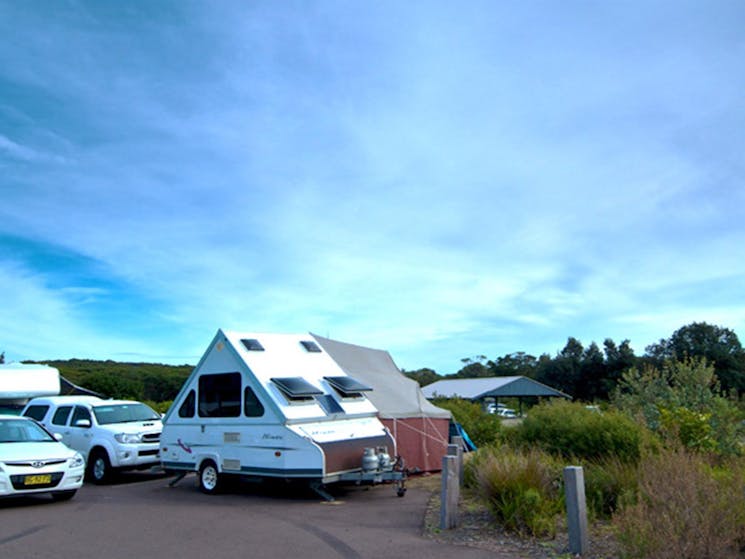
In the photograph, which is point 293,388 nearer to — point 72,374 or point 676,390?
point 676,390

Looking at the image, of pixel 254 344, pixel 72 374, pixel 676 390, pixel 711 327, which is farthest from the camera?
pixel 711 327

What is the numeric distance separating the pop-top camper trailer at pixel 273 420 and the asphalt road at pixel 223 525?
0.56 m

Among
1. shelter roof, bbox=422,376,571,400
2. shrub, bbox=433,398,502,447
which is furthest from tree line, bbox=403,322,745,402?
shrub, bbox=433,398,502,447

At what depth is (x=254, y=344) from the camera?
13.0 meters

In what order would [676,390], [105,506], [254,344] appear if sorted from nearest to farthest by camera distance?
[105,506] < [254,344] < [676,390]

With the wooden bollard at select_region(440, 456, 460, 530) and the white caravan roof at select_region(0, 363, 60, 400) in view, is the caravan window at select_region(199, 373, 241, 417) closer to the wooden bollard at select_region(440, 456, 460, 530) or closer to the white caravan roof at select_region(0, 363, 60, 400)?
the wooden bollard at select_region(440, 456, 460, 530)

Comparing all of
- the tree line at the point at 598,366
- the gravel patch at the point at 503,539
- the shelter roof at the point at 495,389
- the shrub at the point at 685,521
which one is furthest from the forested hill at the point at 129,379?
the shrub at the point at 685,521

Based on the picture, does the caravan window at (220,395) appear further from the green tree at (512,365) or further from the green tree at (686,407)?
the green tree at (512,365)

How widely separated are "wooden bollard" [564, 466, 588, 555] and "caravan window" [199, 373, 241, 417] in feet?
21.2

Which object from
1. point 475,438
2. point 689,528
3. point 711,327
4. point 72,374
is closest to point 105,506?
point 689,528

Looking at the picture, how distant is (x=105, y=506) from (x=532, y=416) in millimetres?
8227

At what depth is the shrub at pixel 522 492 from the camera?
8.50 metres

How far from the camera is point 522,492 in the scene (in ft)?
29.0

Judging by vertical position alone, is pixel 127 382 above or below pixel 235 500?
above
